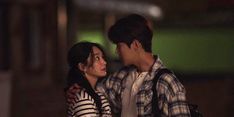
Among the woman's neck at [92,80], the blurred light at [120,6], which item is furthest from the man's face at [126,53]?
the blurred light at [120,6]

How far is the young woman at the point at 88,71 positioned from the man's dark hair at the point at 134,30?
184 millimetres

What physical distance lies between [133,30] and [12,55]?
48.6 ft

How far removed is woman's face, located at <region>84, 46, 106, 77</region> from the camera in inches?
196

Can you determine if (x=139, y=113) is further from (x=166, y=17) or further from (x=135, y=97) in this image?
(x=166, y=17)

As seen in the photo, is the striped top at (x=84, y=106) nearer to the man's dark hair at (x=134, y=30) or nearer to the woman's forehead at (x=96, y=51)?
the woman's forehead at (x=96, y=51)

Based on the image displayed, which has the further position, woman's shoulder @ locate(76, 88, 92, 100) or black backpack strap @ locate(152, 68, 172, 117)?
black backpack strap @ locate(152, 68, 172, 117)

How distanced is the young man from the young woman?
0.17 m

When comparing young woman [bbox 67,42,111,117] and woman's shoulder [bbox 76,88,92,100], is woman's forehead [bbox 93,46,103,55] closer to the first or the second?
young woman [bbox 67,42,111,117]

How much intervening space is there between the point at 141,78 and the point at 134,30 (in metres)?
0.33

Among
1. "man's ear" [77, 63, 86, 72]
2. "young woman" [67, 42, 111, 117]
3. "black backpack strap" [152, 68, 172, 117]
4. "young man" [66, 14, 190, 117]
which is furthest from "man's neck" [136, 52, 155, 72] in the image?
"man's ear" [77, 63, 86, 72]

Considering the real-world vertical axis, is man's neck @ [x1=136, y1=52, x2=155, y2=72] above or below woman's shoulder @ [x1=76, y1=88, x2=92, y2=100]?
above

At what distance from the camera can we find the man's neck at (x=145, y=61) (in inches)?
200

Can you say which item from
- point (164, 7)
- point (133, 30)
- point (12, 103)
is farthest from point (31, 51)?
point (133, 30)

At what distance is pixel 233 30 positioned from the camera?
83.8 feet
